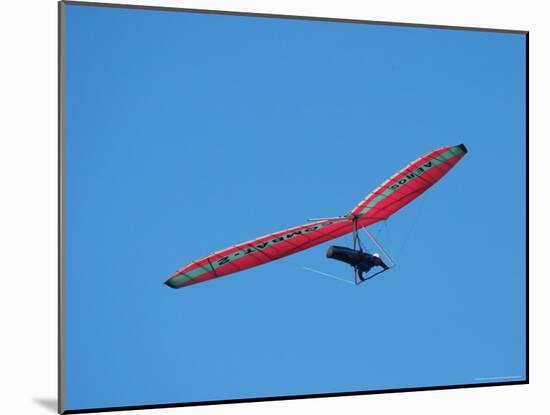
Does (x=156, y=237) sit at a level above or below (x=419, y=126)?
below

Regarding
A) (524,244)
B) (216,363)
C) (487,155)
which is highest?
(487,155)

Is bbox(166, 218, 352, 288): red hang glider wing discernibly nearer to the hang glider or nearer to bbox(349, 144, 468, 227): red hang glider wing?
the hang glider

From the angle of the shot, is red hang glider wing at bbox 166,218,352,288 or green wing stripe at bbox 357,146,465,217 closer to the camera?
red hang glider wing at bbox 166,218,352,288

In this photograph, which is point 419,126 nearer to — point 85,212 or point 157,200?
point 157,200

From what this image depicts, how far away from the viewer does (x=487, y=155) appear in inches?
293

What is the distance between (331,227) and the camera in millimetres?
7047

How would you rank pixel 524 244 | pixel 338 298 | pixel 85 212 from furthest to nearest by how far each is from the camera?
pixel 524 244 → pixel 338 298 → pixel 85 212

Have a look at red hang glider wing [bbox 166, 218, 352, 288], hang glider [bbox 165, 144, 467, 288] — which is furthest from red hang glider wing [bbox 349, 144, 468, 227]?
red hang glider wing [bbox 166, 218, 352, 288]

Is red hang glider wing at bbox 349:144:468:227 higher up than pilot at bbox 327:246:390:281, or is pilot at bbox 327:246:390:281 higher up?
red hang glider wing at bbox 349:144:468:227

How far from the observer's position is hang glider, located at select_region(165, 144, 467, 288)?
677 centimetres

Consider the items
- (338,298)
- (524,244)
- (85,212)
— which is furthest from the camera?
(524,244)

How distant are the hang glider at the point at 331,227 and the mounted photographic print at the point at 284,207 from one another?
0.03ft

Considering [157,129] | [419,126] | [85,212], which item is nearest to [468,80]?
[419,126]

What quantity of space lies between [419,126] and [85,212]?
94.0 inches
